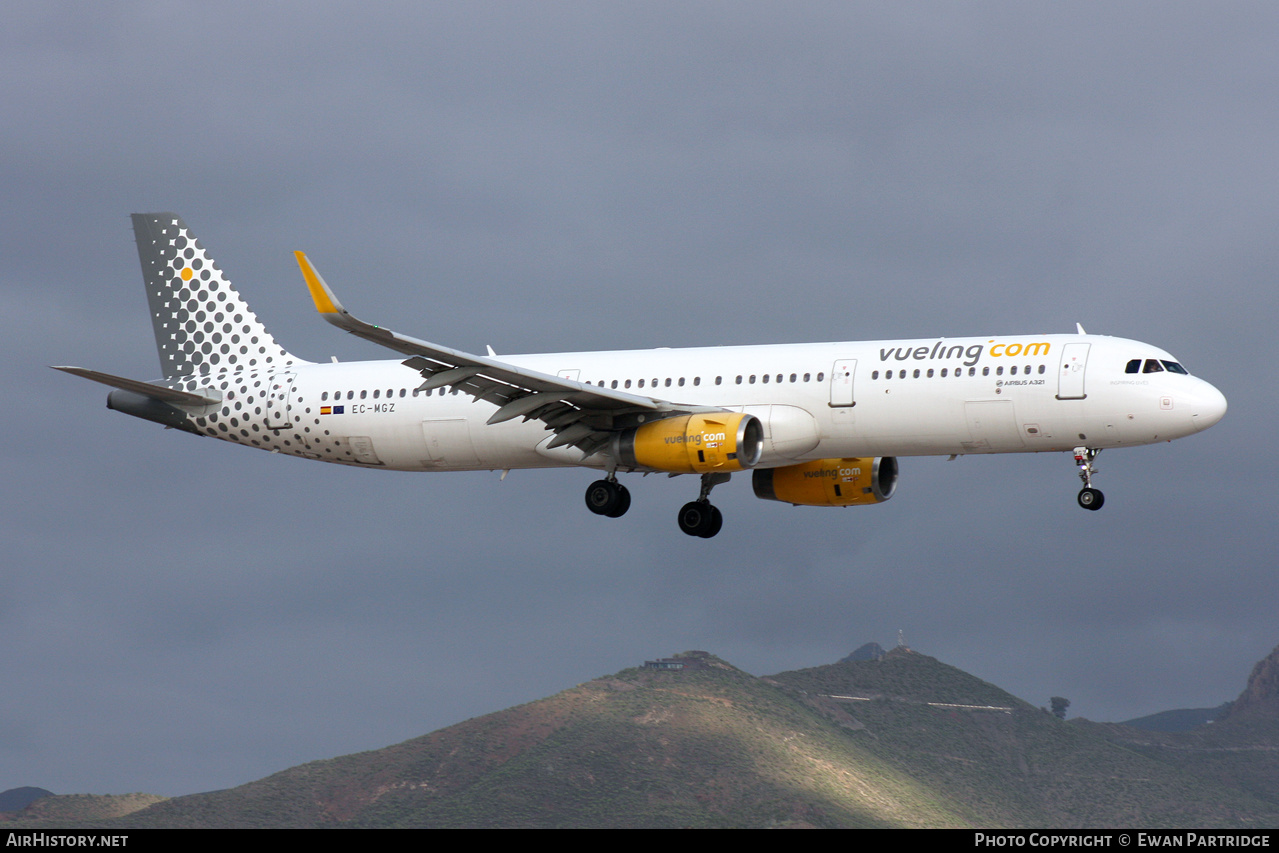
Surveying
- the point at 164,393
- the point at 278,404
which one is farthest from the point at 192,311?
the point at 278,404

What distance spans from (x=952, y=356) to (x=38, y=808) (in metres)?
119

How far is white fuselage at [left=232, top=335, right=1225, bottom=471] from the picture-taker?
4522 cm

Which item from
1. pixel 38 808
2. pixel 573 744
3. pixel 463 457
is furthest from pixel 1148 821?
pixel 463 457

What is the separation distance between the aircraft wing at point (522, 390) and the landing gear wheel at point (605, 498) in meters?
1.26

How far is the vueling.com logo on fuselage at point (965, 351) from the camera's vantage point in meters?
46.4

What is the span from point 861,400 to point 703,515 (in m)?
8.68

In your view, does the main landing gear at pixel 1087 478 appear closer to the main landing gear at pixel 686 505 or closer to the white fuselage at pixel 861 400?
the white fuselage at pixel 861 400

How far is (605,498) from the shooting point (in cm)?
5159

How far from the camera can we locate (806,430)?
4759 cm

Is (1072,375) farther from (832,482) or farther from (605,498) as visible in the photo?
(605,498)

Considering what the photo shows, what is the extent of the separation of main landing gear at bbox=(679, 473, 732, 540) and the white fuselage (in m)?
4.24

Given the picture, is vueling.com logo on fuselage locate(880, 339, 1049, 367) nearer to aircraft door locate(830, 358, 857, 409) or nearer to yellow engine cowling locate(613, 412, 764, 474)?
aircraft door locate(830, 358, 857, 409)

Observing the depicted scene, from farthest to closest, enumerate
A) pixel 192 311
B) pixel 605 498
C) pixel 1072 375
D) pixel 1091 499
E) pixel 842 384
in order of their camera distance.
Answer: pixel 192 311 < pixel 605 498 < pixel 842 384 < pixel 1091 499 < pixel 1072 375
